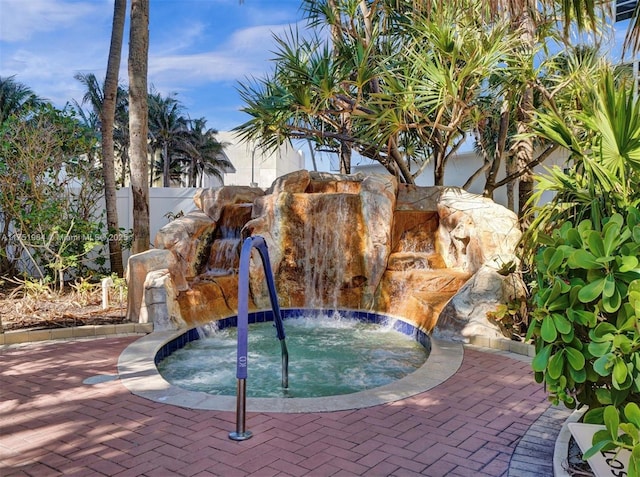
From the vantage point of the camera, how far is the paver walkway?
3.31 m

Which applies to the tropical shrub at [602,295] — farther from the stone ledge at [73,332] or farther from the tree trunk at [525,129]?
the stone ledge at [73,332]

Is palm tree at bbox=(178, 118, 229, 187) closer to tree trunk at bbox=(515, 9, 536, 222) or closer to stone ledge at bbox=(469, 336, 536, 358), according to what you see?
tree trunk at bbox=(515, 9, 536, 222)

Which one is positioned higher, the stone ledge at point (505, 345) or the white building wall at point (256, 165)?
the white building wall at point (256, 165)

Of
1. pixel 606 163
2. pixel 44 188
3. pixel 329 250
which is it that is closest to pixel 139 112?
pixel 44 188

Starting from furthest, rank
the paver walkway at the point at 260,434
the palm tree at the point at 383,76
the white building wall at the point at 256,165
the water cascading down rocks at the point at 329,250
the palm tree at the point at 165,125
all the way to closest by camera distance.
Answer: the palm tree at the point at 165,125
the white building wall at the point at 256,165
the palm tree at the point at 383,76
the water cascading down rocks at the point at 329,250
the paver walkway at the point at 260,434

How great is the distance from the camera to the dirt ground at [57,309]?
23.9 ft

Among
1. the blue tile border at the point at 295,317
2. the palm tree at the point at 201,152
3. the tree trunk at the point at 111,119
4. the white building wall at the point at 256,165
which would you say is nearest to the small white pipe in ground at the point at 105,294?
the blue tile border at the point at 295,317

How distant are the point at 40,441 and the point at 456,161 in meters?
18.5

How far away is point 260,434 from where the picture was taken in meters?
3.76

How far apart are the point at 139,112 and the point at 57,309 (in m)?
3.63

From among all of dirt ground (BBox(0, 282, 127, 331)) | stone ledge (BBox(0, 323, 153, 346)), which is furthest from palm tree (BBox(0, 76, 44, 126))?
stone ledge (BBox(0, 323, 153, 346))

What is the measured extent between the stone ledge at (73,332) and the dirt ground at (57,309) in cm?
26

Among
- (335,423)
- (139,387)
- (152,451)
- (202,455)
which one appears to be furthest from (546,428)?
(139,387)

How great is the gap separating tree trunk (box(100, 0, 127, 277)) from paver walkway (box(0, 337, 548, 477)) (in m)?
5.67
